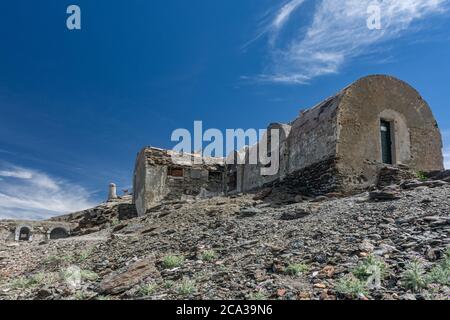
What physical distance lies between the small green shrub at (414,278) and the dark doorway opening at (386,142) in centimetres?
828

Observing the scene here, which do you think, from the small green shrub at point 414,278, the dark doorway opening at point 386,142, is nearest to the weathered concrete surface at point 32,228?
the dark doorway opening at point 386,142

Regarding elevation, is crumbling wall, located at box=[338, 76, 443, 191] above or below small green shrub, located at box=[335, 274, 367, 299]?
above

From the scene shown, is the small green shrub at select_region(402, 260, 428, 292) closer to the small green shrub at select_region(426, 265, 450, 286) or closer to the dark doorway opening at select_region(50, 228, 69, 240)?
the small green shrub at select_region(426, 265, 450, 286)

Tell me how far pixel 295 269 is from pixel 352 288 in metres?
0.96

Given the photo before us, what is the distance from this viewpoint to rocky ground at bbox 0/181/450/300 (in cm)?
470

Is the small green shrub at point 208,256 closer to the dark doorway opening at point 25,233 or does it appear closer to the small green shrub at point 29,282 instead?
the small green shrub at point 29,282

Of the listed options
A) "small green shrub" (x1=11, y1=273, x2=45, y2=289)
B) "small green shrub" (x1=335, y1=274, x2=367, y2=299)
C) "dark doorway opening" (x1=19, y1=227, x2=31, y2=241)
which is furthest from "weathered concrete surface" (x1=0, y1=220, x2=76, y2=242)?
"small green shrub" (x1=335, y1=274, x2=367, y2=299)

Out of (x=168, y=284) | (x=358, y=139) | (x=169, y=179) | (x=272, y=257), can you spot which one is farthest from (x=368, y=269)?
(x=169, y=179)

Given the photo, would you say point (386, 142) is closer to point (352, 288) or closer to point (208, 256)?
point (208, 256)

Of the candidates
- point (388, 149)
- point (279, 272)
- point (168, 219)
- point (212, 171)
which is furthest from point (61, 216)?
point (279, 272)

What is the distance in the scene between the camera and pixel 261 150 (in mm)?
15977

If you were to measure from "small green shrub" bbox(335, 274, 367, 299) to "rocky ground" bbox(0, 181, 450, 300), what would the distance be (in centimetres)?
1

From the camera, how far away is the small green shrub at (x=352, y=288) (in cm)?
431

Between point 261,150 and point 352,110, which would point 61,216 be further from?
point 352,110
